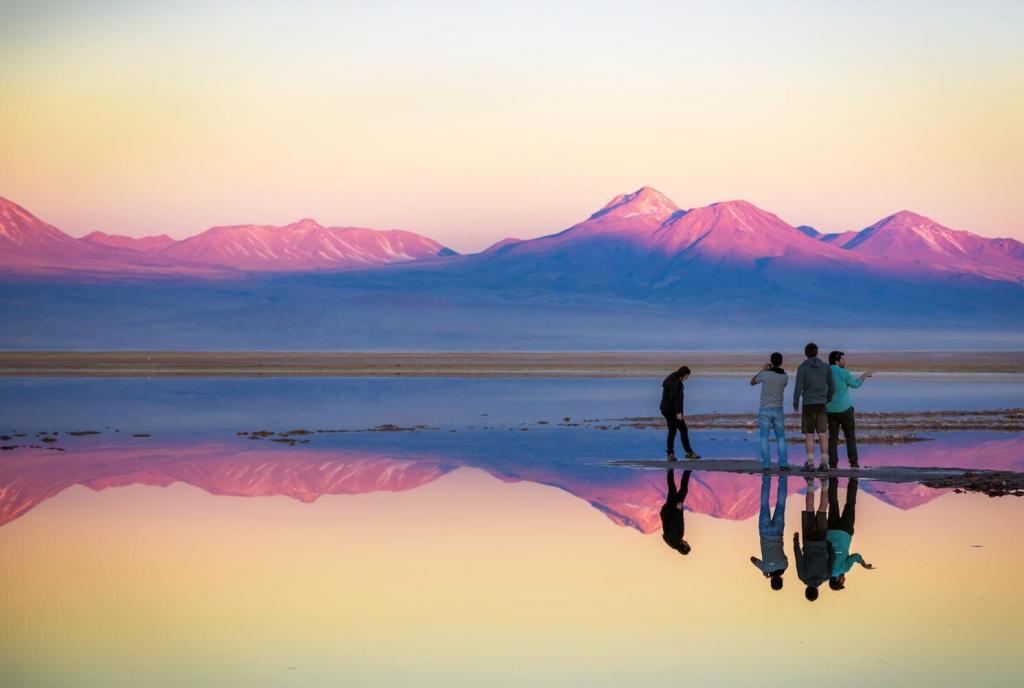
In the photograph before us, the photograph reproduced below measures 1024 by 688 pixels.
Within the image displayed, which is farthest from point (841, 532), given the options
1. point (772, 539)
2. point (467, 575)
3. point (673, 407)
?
point (673, 407)

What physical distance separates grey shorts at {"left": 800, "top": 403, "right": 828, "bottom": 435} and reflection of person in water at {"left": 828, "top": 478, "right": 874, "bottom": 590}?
88cm

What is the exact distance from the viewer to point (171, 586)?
13.3 m

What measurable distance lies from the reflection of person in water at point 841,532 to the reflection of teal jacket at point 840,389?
57.0 inches

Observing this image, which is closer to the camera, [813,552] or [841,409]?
[813,552]

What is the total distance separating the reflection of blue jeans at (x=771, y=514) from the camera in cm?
1651

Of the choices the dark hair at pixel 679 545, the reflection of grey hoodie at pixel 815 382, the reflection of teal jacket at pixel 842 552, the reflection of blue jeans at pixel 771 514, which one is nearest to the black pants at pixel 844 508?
the reflection of teal jacket at pixel 842 552

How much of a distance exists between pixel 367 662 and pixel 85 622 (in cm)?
252

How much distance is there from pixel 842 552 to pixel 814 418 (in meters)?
7.60

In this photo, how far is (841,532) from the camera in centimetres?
1631

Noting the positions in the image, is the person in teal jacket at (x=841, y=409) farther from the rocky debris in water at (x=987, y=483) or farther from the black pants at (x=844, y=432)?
the rocky debris in water at (x=987, y=483)

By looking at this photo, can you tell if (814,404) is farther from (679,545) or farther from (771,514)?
(679,545)

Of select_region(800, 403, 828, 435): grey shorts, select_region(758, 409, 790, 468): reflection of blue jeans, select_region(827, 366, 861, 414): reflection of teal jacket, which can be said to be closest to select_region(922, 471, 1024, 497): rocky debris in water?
select_region(800, 403, 828, 435): grey shorts

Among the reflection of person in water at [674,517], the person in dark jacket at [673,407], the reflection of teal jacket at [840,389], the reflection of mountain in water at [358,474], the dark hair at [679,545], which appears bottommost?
the reflection of mountain in water at [358,474]

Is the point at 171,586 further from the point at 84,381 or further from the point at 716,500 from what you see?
the point at 84,381
